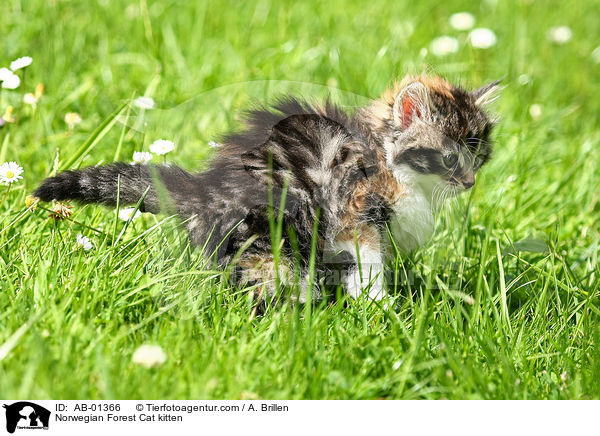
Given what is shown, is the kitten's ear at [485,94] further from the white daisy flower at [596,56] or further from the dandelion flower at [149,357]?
the white daisy flower at [596,56]

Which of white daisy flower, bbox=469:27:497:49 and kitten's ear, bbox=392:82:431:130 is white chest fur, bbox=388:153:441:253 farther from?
white daisy flower, bbox=469:27:497:49

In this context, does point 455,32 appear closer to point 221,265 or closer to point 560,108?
point 560,108

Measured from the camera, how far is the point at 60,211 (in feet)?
7.47

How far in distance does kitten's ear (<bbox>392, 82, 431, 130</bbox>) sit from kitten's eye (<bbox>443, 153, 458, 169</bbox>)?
0.16 m

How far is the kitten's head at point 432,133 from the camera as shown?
2.37 metres

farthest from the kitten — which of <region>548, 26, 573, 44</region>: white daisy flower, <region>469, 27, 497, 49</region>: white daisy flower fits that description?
<region>548, 26, 573, 44</region>: white daisy flower

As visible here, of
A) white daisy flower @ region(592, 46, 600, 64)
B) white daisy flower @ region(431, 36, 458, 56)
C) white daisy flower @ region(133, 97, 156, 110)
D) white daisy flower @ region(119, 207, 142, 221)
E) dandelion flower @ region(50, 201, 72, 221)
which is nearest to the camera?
dandelion flower @ region(50, 201, 72, 221)

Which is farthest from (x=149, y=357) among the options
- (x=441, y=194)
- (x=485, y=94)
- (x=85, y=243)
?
(x=485, y=94)

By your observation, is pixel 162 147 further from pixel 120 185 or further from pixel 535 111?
pixel 535 111

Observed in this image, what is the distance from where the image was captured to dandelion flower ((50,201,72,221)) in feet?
7.36

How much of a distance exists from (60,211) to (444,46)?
2.74 metres

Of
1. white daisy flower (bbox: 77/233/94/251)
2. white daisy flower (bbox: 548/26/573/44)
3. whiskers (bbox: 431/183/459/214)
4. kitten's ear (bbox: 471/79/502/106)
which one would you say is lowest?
white daisy flower (bbox: 77/233/94/251)

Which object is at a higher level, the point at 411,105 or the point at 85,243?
the point at 411,105
